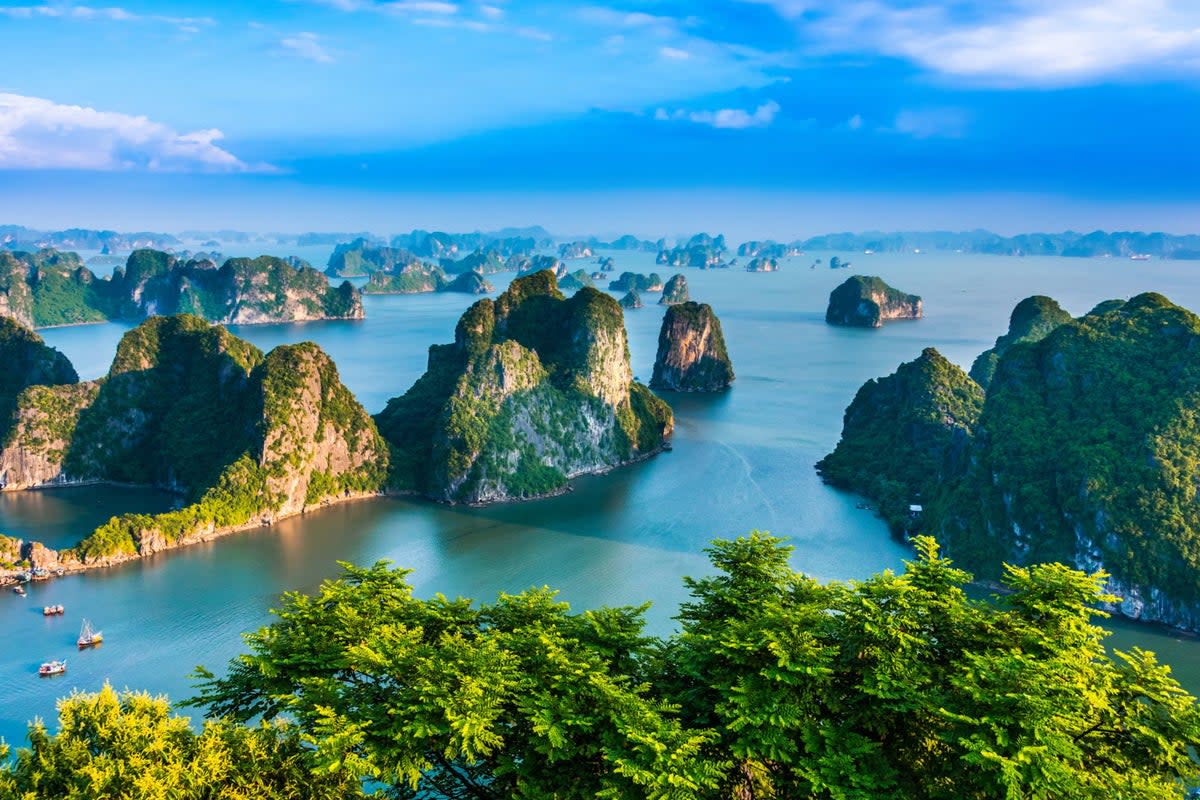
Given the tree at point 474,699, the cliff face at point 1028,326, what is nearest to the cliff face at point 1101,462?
the tree at point 474,699

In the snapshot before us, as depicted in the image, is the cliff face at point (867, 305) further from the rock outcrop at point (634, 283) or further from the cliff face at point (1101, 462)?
the cliff face at point (1101, 462)

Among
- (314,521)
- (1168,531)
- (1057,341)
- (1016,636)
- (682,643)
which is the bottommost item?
(314,521)

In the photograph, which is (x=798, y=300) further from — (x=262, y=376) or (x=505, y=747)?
(x=505, y=747)

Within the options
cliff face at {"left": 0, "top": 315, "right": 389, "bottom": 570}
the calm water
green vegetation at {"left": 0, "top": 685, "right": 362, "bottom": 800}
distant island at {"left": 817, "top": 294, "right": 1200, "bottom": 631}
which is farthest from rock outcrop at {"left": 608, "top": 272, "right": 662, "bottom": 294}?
green vegetation at {"left": 0, "top": 685, "right": 362, "bottom": 800}

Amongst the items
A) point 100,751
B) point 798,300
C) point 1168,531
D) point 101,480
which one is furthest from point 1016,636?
point 798,300

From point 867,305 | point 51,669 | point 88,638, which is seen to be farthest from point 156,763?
point 867,305

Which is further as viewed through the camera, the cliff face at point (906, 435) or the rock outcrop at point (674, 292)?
the rock outcrop at point (674, 292)

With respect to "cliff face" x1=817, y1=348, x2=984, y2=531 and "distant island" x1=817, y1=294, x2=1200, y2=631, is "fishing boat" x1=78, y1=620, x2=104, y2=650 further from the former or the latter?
"cliff face" x1=817, y1=348, x2=984, y2=531
